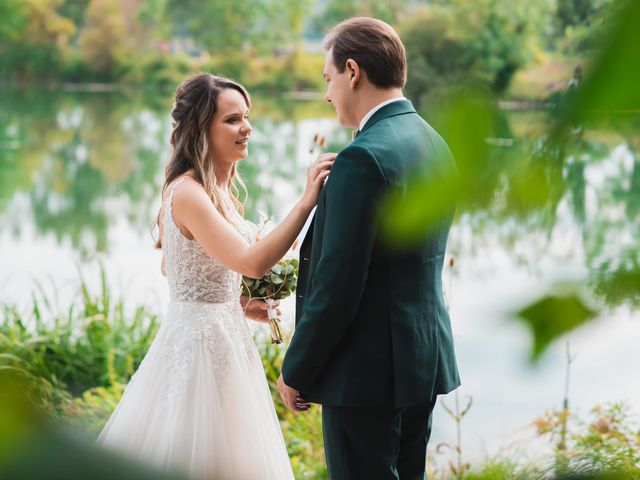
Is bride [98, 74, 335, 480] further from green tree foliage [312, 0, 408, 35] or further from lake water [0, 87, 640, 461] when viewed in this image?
green tree foliage [312, 0, 408, 35]

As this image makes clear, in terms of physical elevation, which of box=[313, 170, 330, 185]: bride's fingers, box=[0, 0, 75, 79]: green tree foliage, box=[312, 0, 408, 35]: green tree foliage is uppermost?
box=[312, 0, 408, 35]: green tree foliage

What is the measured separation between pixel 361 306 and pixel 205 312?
2.47 ft

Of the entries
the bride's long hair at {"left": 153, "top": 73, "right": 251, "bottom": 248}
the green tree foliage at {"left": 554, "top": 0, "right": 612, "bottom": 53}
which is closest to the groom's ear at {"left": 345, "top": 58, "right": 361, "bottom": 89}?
the bride's long hair at {"left": 153, "top": 73, "right": 251, "bottom": 248}

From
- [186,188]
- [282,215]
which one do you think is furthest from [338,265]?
[282,215]

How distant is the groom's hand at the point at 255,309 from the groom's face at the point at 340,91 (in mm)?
852

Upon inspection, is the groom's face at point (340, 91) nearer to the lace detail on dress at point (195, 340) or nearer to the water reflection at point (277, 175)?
the water reflection at point (277, 175)

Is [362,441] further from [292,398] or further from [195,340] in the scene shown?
[195,340]

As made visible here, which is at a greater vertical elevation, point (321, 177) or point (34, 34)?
point (34, 34)

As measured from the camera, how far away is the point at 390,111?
2146 millimetres

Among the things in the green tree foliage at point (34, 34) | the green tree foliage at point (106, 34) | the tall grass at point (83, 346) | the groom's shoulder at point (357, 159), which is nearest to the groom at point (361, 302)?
the groom's shoulder at point (357, 159)

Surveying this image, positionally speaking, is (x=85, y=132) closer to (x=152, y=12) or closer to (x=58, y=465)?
(x=152, y=12)

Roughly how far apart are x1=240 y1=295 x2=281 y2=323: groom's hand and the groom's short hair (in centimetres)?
96

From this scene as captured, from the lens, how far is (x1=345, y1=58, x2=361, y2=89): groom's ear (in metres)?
2.12

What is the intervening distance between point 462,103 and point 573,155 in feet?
0.16
